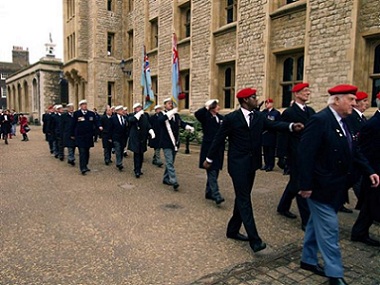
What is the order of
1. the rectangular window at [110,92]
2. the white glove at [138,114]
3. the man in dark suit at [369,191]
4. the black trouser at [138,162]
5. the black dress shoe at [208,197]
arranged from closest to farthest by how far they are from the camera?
the man in dark suit at [369,191] → the black dress shoe at [208,197] → the black trouser at [138,162] → the white glove at [138,114] → the rectangular window at [110,92]

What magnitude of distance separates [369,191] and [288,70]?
28.7 feet

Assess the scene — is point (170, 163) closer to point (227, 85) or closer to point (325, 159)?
point (325, 159)

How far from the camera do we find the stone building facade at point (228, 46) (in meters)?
9.70

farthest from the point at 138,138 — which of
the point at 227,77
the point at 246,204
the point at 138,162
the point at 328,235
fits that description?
the point at 227,77

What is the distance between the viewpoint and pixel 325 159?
123 inches

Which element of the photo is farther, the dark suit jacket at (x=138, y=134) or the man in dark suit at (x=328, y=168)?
the dark suit jacket at (x=138, y=134)

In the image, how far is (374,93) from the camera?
965 cm

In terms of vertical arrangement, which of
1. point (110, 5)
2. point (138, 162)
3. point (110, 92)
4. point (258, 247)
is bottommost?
point (258, 247)

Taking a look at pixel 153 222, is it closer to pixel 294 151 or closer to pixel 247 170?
pixel 247 170

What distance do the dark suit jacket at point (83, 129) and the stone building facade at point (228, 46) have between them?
258 inches

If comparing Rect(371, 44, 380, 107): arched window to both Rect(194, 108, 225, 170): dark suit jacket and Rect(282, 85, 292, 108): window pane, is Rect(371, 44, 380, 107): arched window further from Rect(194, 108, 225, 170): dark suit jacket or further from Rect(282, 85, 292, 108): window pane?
Rect(194, 108, 225, 170): dark suit jacket

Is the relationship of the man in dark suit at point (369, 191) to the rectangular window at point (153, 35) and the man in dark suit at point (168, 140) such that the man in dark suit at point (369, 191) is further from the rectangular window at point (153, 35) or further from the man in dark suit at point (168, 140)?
the rectangular window at point (153, 35)

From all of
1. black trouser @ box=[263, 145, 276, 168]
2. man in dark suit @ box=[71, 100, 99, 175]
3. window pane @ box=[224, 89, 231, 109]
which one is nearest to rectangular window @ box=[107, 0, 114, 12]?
window pane @ box=[224, 89, 231, 109]

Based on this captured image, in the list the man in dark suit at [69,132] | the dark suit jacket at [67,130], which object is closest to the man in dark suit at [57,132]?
the dark suit jacket at [67,130]
